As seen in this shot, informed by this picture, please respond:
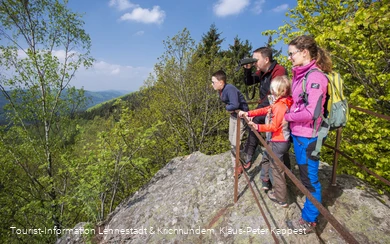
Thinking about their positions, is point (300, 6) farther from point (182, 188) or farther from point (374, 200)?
point (182, 188)

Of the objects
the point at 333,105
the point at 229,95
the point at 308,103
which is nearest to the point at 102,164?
the point at 229,95

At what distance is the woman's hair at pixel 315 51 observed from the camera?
7.89ft

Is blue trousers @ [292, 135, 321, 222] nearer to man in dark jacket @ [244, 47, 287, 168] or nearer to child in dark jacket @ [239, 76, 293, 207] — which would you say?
child in dark jacket @ [239, 76, 293, 207]

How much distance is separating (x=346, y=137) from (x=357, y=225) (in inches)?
155

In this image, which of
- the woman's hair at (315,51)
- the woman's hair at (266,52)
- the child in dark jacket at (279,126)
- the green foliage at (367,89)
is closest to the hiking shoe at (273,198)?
the child in dark jacket at (279,126)

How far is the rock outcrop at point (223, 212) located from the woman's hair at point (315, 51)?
90.2 inches

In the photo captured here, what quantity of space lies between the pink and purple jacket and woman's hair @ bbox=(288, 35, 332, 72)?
8cm

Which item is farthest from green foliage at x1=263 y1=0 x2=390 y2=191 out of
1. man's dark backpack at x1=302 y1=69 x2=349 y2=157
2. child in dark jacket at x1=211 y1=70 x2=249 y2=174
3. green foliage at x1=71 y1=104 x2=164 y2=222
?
green foliage at x1=71 y1=104 x2=164 y2=222

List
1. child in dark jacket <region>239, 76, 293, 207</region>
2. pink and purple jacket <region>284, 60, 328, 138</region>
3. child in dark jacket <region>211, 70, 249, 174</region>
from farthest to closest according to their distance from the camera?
child in dark jacket <region>211, 70, 249, 174</region>, child in dark jacket <region>239, 76, 293, 207</region>, pink and purple jacket <region>284, 60, 328, 138</region>

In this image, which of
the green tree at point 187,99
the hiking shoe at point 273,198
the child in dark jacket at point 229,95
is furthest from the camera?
the green tree at point 187,99

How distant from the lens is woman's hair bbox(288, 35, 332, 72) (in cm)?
241

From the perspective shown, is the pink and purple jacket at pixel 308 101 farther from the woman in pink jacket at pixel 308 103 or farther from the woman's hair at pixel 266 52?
the woman's hair at pixel 266 52

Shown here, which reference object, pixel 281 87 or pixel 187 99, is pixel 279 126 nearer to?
pixel 281 87

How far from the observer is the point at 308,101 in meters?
2.31
